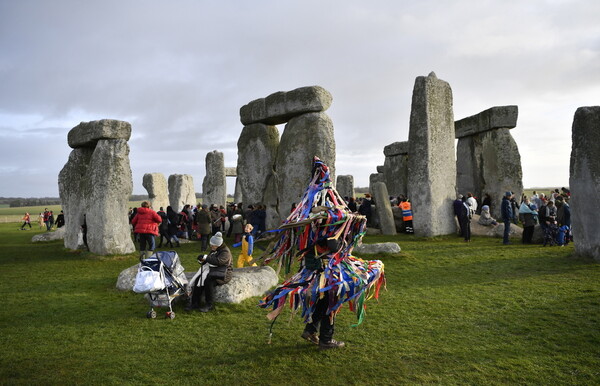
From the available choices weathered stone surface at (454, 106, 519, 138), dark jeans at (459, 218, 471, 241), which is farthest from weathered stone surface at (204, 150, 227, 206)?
dark jeans at (459, 218, 471, 241)

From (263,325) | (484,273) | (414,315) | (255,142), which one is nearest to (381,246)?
(484,273)

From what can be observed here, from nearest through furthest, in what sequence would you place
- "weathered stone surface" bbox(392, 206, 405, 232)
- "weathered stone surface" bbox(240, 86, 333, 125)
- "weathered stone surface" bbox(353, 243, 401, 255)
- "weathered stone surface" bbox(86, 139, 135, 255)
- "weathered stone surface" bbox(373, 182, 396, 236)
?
"weathered stone surface" bbox(353, 243, 401, 255) → "weathered stone surface" bbox(86, 139, 135, 255) → "weathered stone surface" bbox(240, 86, 333, 125) → "weathered stone surface" bbox(373, 182, 396, 236) → "weathered stone surface" bbox(392, 206, 405, 232)

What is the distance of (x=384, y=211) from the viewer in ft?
48.4

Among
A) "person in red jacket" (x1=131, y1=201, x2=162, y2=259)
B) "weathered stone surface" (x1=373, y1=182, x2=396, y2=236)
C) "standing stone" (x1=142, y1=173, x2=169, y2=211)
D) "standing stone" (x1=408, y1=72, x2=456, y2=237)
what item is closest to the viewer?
"person in red jacket" (x1=131, y1=201, x2=162, y2=259)

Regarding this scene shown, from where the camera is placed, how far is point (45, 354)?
15.3 ft

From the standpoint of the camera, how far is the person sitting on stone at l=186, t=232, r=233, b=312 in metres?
6.19

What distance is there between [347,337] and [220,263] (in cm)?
223

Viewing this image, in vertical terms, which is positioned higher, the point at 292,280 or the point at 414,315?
the point at 292,280

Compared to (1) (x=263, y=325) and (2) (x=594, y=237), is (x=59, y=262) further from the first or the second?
(2) (x=594, y=237)

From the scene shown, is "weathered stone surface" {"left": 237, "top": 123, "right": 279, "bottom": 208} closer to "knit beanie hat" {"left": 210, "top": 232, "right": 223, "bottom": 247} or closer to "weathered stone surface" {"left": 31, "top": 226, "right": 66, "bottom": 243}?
"weathered stone surface" {"left": 31, "top": 226, "right": 66, "bottom": 243}

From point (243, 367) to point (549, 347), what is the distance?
3.31 metres

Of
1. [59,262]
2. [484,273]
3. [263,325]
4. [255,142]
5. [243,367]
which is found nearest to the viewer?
[243,367]

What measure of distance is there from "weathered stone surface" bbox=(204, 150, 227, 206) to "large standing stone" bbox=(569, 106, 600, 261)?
1849 cm

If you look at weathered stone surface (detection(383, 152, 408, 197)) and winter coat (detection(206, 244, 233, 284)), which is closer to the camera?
winter coat (detection(206, 244, 233, 284))
